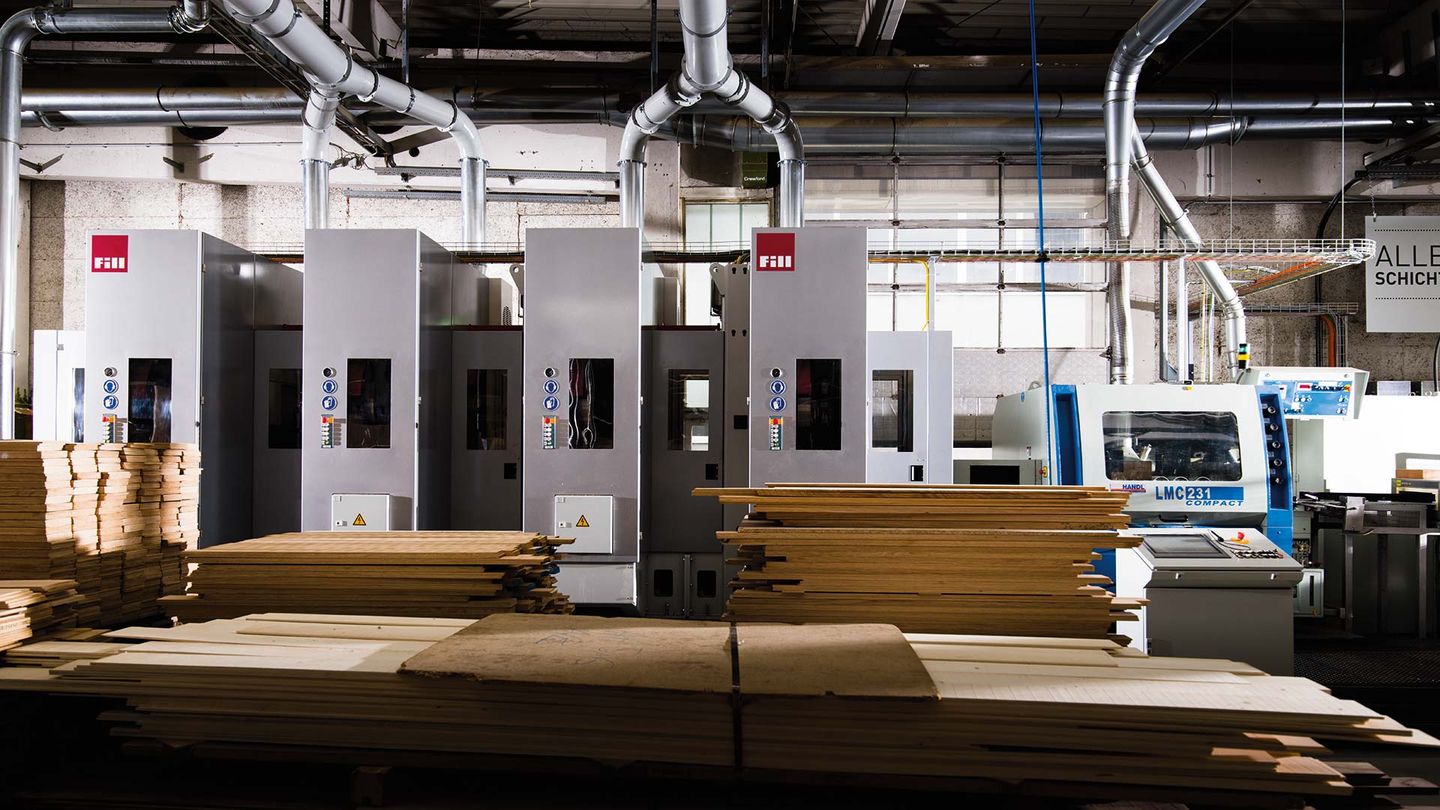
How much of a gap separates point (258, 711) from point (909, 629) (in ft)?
5.60

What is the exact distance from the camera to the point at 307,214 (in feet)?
21.9

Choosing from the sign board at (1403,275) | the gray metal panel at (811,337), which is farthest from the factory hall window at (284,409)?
the sign board at (1403,275)

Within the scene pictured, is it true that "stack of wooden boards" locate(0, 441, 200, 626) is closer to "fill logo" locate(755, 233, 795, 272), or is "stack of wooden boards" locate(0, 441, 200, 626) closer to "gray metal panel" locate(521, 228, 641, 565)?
"gray metal panel" locate(521, 228, 641, 565)

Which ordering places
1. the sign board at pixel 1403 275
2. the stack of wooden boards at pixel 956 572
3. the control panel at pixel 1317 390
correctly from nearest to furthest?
1. the stack of wooden boards at pixel 956 572
2. the control panel at pixel 1317 390
3. the sign board at pixel 1403 275

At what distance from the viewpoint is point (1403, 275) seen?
8461mm

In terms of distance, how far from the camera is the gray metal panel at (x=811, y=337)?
5113 mm

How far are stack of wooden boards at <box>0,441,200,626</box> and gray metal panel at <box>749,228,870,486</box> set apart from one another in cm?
289

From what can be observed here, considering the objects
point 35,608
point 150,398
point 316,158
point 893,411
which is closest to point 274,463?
point 150,398

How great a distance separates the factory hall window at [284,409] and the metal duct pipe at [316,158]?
127 cm

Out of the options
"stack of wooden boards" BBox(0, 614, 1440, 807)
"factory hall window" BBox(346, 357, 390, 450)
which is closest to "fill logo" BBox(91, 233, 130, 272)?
"factory hall window" BBox(346, 357, 390, 450)

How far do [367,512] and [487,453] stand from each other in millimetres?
887

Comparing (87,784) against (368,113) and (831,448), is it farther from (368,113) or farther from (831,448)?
(368,113)

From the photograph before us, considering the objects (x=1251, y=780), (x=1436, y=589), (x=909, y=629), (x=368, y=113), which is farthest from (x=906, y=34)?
(x=1251, y=780)

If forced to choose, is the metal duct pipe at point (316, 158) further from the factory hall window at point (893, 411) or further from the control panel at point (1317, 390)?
the control panel at point (1317, 390)
